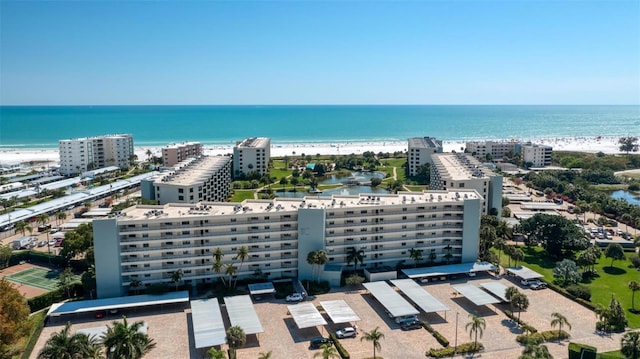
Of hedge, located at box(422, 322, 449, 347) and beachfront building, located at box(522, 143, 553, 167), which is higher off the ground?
beachfront building, located at box(522, 143, 553, 167)

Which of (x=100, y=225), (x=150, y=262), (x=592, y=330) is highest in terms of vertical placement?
(x=100, y=225)

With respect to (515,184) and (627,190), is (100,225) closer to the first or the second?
(515,184)

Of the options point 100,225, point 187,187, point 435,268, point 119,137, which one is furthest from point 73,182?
point 435,268

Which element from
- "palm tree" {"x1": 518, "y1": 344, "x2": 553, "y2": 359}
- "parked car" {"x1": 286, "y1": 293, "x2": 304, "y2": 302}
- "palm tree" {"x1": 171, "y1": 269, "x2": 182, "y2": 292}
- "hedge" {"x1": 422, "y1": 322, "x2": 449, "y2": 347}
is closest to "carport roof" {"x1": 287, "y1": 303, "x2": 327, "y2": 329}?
"parked car" {"x1": 286, "y1": 293, "x2": 304, "y2": 302}

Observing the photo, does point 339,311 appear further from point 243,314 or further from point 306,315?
point 243,314

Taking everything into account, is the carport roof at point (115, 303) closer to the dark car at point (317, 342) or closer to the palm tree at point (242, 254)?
the palm tree at point (242, 254)

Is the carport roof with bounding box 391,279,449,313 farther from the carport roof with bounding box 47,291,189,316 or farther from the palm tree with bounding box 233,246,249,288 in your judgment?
the carport roof with bounding box 47,291,189,316
